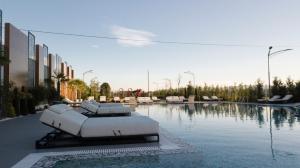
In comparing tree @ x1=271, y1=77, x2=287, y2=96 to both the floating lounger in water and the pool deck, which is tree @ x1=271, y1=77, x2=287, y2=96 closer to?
the pool deck

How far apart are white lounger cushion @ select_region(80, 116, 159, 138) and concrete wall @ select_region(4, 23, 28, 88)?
36.4ft

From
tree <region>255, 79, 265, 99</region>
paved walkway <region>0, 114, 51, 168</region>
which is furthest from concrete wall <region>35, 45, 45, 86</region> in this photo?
tree <region>255, 79, 265, 99</region>

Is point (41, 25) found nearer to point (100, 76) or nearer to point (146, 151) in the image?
point (146, 151)

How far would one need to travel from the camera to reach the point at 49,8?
67.1 feet

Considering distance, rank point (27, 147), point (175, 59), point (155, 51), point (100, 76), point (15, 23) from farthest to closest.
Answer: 1. point (100, 76)
2. point (175, 59)
3. point (155, 51)
4. point (15, 23)
5. point (27, 147)

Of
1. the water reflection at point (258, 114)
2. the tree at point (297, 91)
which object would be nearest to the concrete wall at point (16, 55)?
the water reflection at point (258, 114)

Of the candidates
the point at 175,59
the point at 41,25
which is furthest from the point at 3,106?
the point at 175,59

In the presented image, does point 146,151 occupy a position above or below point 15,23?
below

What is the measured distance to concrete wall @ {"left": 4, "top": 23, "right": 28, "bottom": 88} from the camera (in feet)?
57.5

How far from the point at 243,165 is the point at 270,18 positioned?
16.8 m

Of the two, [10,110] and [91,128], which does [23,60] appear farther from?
[91,128]

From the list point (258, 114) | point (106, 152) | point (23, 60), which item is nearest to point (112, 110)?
point (106, 152)

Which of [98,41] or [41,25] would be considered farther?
[98,41]

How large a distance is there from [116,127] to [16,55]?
13814 mm
